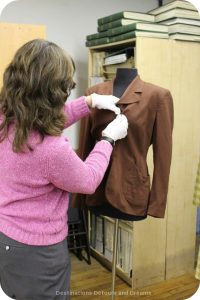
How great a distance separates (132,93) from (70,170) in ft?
2.01

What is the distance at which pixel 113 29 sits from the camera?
7.80 ft

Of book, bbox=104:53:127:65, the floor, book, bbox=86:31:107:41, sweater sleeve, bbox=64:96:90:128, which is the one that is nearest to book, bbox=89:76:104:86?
book, bbox=104:53:127:65

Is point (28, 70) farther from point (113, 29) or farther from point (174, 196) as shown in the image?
point (174, 196)

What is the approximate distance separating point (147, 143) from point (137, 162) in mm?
100

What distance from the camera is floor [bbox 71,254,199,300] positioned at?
229 cm

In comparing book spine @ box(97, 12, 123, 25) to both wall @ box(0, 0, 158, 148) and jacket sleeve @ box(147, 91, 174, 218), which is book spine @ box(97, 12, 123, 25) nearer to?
wall @ box(0, 0, 158, 148)

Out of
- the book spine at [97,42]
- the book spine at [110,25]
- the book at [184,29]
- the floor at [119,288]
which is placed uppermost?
the book spine at [110,25]

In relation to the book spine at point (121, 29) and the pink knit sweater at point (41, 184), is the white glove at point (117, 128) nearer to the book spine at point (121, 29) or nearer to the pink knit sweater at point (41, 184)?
the pink knit sweater at point (41, 184)

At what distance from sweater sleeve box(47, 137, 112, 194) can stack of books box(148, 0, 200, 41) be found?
4.48 ft

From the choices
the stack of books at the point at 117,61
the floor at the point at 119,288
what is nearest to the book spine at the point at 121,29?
the stack of books at the point at 117,61

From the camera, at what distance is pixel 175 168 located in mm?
2424

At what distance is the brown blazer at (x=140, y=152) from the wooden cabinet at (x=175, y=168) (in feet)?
2.17

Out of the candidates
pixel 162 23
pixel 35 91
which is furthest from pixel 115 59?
pixel 35 91

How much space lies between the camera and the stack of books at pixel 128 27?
7.17 ft
